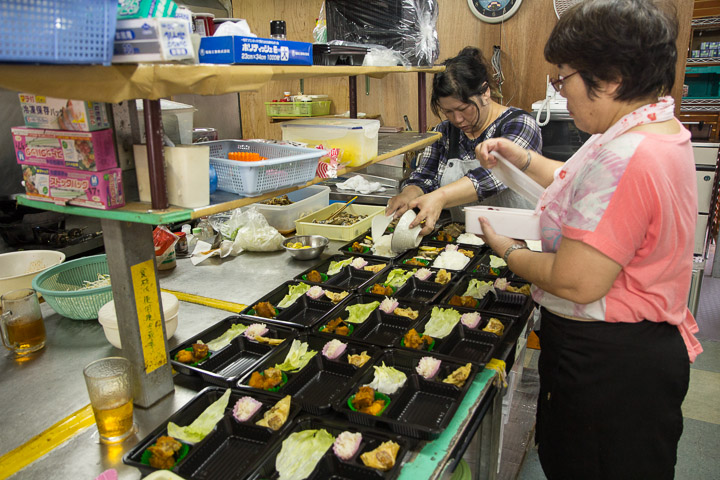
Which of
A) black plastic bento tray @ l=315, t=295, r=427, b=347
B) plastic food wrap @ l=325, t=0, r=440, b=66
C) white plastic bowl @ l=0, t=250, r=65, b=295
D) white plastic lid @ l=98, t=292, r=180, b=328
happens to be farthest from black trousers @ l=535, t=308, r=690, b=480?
white plastic bowl @ l=0, t=250, r=65, b=295

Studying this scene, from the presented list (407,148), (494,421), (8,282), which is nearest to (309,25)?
(407,148)

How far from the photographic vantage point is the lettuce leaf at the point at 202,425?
4.36ft

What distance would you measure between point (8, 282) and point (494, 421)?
6.44ft

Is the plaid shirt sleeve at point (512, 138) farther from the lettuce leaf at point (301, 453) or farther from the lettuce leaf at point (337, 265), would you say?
the lettuce leaf at point (301, 453)

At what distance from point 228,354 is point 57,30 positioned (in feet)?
3.75

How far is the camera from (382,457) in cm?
124

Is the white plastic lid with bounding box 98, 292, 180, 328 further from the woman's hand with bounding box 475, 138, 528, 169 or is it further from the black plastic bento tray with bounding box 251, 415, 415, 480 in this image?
the woman's hand with bounding box 475, 138, 528, 169

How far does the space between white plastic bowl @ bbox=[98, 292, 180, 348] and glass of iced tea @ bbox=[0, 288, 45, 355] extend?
231 millimetres

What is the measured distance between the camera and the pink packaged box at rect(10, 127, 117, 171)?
1.22 metres

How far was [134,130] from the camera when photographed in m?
1.34

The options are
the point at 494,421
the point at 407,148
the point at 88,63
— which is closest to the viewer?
the point at 88,63

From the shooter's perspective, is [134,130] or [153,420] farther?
[153,420]

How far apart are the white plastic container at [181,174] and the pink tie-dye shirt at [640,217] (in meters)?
0.93

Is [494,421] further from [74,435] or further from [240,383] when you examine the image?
[74,435]
